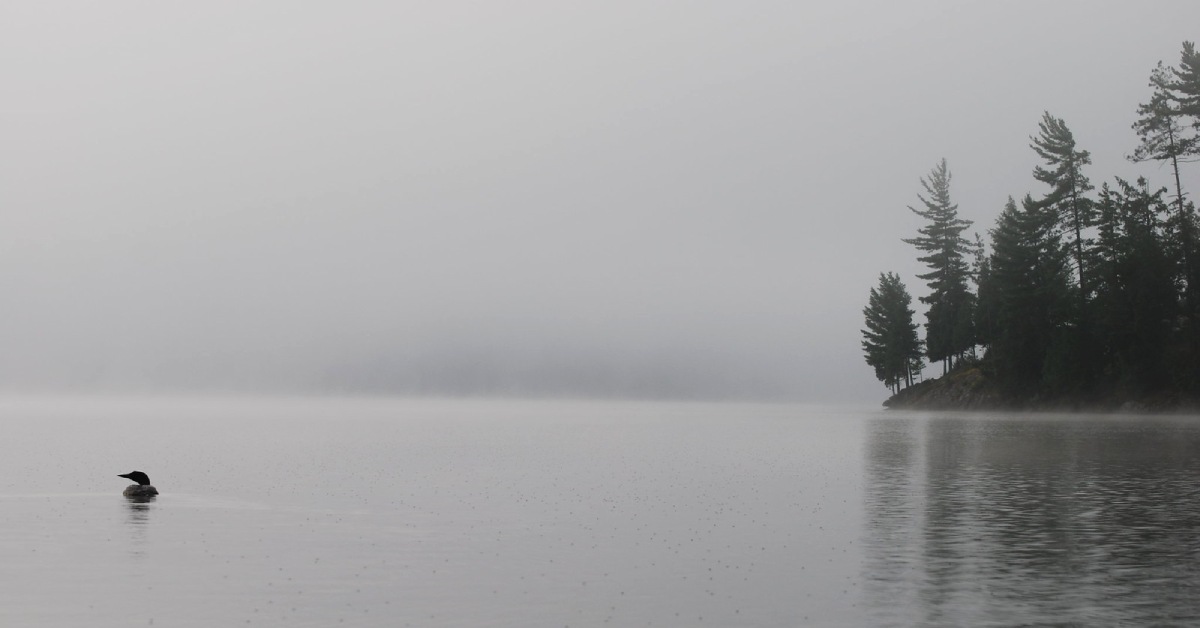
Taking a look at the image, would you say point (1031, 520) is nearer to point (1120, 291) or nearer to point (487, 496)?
point (487, 496)

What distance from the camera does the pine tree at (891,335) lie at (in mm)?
178488

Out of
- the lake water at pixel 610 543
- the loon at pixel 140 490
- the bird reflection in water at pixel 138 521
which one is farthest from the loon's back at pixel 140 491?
the lake water at pixel 610 543

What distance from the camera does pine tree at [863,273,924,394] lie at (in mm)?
Answer: 178488

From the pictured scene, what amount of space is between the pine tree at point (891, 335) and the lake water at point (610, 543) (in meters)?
120

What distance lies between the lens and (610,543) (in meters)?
28.9

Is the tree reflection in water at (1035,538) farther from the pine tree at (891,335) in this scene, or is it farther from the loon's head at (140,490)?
the pine tree at (891,335)

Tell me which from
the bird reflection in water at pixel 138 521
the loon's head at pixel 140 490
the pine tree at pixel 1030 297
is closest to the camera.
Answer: the bird reflection in water at pixel 138 521

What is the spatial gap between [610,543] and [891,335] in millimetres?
157826

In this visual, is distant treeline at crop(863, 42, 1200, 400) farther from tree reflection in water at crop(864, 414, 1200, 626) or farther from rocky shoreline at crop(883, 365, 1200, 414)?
tree reflection in water at crop(864, 414, 1200, 626)

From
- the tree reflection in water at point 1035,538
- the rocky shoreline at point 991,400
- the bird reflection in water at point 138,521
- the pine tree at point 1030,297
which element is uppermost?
the pine tree at point 1030,297

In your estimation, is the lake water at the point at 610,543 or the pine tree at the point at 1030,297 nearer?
the lake water at the point at 610,543

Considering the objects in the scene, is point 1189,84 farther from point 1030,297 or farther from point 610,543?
point 610,543

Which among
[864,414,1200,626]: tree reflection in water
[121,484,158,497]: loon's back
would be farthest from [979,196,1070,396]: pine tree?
[121,484,158,497]: loon's back

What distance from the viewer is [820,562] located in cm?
2539
